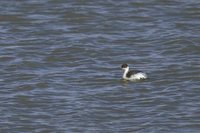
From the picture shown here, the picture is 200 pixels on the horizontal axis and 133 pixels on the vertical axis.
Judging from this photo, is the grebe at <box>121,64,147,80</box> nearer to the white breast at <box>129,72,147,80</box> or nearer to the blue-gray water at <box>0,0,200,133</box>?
the white breast at <box>129,72,147,80</box>

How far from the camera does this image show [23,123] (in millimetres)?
16906

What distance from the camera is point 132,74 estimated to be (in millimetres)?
19672

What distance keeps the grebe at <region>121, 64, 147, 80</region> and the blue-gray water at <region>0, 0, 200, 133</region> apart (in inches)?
6.4

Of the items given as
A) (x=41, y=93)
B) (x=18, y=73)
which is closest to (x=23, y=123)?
(x=41, y=93)

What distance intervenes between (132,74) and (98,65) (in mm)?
1341

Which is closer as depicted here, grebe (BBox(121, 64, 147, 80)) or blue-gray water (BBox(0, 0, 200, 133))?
blue-gray water (BBox(0, 0, 200, 133))

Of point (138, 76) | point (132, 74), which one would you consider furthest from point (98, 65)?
point (138, 76)

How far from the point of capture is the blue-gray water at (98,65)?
17.1 m

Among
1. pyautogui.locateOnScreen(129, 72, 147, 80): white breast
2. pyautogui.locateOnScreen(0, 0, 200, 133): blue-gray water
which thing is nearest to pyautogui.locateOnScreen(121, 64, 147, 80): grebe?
pyautogui.locateOnScreen(129, 72, 147, 80): white breast

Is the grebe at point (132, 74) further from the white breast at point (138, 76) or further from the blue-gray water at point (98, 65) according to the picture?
the blue-gray water at point (98, 65)

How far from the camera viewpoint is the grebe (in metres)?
19.5

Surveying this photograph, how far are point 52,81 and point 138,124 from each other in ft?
10.8

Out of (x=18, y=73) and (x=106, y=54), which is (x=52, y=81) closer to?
(x=18, y=73)

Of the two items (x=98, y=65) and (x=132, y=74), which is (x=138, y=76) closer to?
(x=132, y=74)
